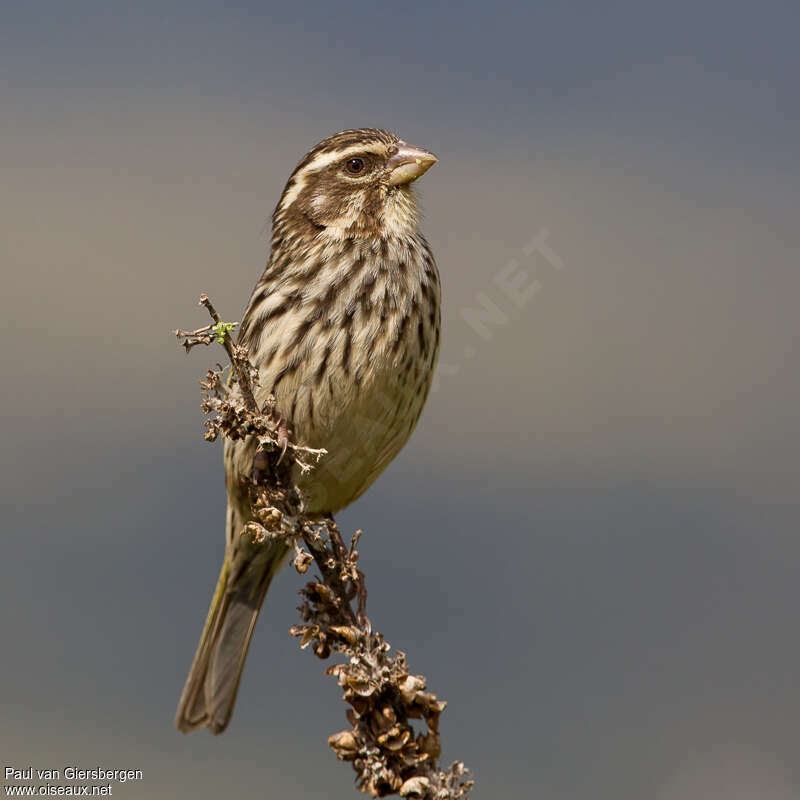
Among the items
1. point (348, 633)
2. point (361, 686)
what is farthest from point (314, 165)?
point (361, 686)

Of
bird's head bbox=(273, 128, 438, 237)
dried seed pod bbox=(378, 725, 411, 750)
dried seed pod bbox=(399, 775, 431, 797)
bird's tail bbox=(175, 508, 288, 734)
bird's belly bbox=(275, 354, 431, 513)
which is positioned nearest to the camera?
dried seed pod bbox=(399, 775, 431, 797)

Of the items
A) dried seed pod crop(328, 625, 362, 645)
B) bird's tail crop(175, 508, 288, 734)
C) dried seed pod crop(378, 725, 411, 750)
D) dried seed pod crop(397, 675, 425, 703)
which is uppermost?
Answer: bird's tail crop(175, 508, 288, 734)

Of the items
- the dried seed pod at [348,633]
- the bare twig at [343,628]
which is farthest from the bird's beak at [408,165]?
the dried seed pod at [348,633]

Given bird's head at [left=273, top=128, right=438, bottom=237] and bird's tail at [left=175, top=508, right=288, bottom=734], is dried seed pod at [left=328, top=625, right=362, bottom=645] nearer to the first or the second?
bird's tail at [left=175, top=508, right=288, bottom=734]

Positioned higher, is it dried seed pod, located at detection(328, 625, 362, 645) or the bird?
the bird

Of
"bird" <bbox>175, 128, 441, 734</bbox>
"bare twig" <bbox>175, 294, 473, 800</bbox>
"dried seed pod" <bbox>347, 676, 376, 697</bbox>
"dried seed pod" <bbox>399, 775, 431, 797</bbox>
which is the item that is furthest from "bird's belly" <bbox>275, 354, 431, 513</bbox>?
"dried seed pod" <bbox>399, 775, 431, 797</bbox>

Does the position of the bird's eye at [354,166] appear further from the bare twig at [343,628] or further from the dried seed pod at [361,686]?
the dried seed pod at [361,686]

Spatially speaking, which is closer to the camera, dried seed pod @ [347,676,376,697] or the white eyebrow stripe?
dried seed pod @ [347,676,376,697]

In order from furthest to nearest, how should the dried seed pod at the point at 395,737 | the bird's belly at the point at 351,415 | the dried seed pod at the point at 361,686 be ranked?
the bird's belly at the point at 351,415 → the dried seed pod at the point at 361,686 → the dried seed pod at the point at 395,737
